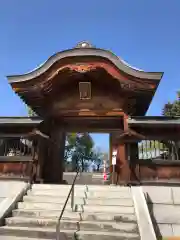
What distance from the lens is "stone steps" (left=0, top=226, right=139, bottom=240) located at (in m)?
5.32

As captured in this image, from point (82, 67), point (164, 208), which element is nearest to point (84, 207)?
point (164, 208)

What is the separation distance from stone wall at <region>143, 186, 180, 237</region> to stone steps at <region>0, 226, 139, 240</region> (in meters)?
1.77

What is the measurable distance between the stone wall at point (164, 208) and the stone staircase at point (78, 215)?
77 centimetres

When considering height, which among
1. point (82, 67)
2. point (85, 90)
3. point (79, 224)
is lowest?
point (79, 224)

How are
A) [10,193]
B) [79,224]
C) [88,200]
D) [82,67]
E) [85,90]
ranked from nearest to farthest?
[79,224] → [88,200] → [10,193] → [82,67] → [85,90]

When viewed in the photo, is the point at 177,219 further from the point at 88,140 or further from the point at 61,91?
the point at 88,140

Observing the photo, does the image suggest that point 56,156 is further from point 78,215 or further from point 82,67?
point 78,215

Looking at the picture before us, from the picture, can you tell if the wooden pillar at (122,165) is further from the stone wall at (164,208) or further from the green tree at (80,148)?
the green tree at (80,148)

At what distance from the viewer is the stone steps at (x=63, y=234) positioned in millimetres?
5320

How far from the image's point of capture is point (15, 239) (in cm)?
538

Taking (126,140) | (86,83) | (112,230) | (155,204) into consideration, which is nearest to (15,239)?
(112,230)

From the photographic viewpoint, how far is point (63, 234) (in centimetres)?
541

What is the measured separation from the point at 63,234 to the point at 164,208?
336 centimetres

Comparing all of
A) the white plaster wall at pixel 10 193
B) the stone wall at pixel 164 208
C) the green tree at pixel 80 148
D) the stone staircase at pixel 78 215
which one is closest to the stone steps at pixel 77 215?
the stone staircase at pixel 78 215
